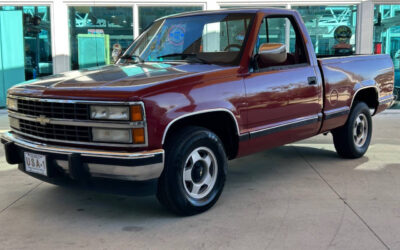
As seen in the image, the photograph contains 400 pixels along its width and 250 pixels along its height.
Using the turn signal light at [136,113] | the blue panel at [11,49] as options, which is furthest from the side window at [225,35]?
the blue panel at [11,49]

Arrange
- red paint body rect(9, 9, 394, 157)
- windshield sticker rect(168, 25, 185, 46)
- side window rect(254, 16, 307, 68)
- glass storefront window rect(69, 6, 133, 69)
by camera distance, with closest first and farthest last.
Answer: red paint body rect(9, 9, 394, 157), side window rect(254, 16, 307, 68), windshield sticker rect(168, 25, 185, 46), glass storefront window rect(69, 6, 133, 69)

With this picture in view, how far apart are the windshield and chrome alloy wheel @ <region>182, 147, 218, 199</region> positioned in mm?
952

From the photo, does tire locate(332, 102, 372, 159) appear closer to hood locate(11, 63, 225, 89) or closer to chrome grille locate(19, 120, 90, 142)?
hood locate(11, 63, 225, 89)

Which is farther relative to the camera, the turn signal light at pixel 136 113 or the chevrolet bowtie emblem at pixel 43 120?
the chevrolet bowtie emblem at pixel 43 120

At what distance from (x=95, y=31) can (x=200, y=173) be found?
8750 mm

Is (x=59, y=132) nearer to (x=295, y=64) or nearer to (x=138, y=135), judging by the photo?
(x=138, y=135)

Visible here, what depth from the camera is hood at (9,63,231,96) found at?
352 cm

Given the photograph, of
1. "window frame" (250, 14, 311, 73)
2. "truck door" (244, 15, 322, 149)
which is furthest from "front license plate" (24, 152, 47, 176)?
"window frame" (250, 14, 311, 73)

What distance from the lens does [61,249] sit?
3266 millimetres

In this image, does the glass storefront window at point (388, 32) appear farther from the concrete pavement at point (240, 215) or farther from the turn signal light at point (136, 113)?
the turn signal light at point (136, 113)

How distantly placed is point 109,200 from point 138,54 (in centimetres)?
163

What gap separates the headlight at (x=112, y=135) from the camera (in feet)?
11.1

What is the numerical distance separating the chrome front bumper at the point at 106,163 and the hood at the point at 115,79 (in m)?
0.48

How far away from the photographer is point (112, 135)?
3434 mm
